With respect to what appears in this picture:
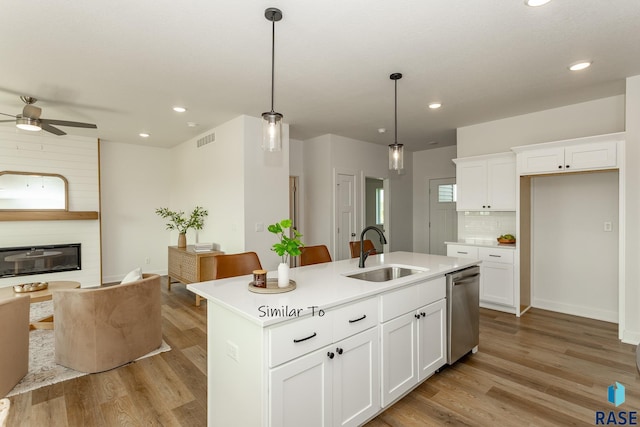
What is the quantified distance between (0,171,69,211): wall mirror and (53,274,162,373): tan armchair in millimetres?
3567

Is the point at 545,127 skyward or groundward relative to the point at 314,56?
groundward

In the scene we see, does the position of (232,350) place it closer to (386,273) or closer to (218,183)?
(386,273)

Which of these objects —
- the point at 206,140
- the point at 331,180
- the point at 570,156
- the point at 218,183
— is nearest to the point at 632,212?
the point at 570,156

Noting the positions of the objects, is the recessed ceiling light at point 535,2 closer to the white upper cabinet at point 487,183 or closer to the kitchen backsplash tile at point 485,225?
the white upper cabinet at point 487,183

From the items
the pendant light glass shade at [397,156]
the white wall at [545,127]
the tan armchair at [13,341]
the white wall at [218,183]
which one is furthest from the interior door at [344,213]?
the tan armchair at [13,341]

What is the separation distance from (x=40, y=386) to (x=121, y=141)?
15.7 ft

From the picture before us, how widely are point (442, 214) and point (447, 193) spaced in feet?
1.46

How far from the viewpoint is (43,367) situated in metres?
2.82

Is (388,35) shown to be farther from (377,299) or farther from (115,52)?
(115,52)

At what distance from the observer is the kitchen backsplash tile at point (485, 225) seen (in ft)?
15.3

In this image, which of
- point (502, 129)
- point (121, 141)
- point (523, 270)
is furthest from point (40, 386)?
point (502, 129)

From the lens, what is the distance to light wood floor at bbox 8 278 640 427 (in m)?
2.13

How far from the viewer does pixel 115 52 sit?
2.65 m

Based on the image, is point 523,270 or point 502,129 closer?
point 523,270
